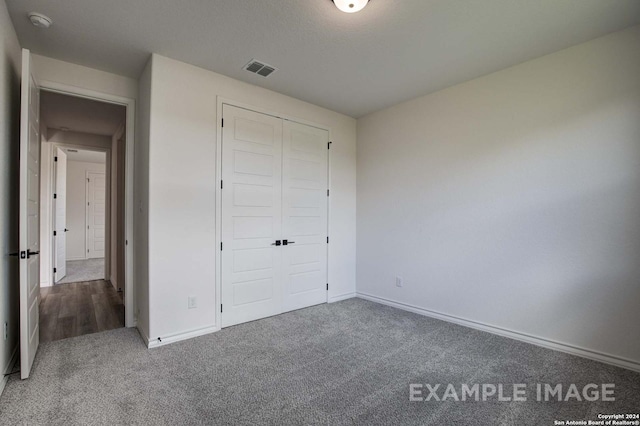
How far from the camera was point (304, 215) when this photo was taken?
A: 4.02m

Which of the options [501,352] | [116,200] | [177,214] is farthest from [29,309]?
[501,352]

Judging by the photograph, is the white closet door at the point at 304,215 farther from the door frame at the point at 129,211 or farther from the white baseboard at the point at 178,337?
the door frame at the point at 129,211

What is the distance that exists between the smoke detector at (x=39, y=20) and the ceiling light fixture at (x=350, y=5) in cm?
224

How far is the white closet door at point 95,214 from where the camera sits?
8297 mm

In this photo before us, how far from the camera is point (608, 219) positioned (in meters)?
2.49

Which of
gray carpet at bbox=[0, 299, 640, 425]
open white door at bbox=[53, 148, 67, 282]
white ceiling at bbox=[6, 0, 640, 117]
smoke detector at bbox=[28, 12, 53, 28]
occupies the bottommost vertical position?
gray carpet at bbox=[0, 299, 640, 425]

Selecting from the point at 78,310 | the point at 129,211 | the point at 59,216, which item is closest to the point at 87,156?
the point at 59,216

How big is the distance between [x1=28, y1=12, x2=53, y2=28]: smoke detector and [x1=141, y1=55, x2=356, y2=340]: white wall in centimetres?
74

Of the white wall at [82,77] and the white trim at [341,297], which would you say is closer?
the white wall at [82,77]

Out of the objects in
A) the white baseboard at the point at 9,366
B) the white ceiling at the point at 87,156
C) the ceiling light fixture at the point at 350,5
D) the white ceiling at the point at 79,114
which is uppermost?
the ceiling light fixture at the point at 350,5

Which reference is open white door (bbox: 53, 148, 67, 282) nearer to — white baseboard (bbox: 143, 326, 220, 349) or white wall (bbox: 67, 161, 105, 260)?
white wall (bbox: 67, 161, 105, 260)

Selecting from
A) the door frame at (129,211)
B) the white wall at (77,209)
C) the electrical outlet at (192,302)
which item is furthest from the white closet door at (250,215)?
the white wall at (77,209)

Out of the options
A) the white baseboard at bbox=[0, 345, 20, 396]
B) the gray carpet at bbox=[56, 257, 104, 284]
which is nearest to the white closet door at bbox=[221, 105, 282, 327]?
the white baseboard at bbox=[0, 345, 20, 396]

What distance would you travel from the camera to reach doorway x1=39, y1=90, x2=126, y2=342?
3580 millimetres
